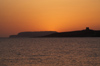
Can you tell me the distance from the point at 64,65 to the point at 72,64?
109 cm

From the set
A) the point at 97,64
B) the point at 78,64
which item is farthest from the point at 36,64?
the point at 97,64

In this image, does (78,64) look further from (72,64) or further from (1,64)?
(1,64)

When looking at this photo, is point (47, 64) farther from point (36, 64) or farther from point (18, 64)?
point (18, 64)

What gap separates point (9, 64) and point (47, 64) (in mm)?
4299

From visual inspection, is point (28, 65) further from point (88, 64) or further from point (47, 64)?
point (88, 64)

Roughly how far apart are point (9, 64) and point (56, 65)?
5325mm

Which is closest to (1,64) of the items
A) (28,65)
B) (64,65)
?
(28,65)

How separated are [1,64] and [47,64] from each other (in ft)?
17.0

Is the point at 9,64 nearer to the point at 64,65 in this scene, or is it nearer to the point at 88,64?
the point at 64,65

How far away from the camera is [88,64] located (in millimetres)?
22422

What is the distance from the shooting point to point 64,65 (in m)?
22.0

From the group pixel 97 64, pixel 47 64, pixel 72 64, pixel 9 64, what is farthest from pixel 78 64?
pixel 9 64

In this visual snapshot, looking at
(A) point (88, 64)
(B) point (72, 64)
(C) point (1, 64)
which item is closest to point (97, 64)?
(A) point (88, 64)

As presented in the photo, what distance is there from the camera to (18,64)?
2250 cm
